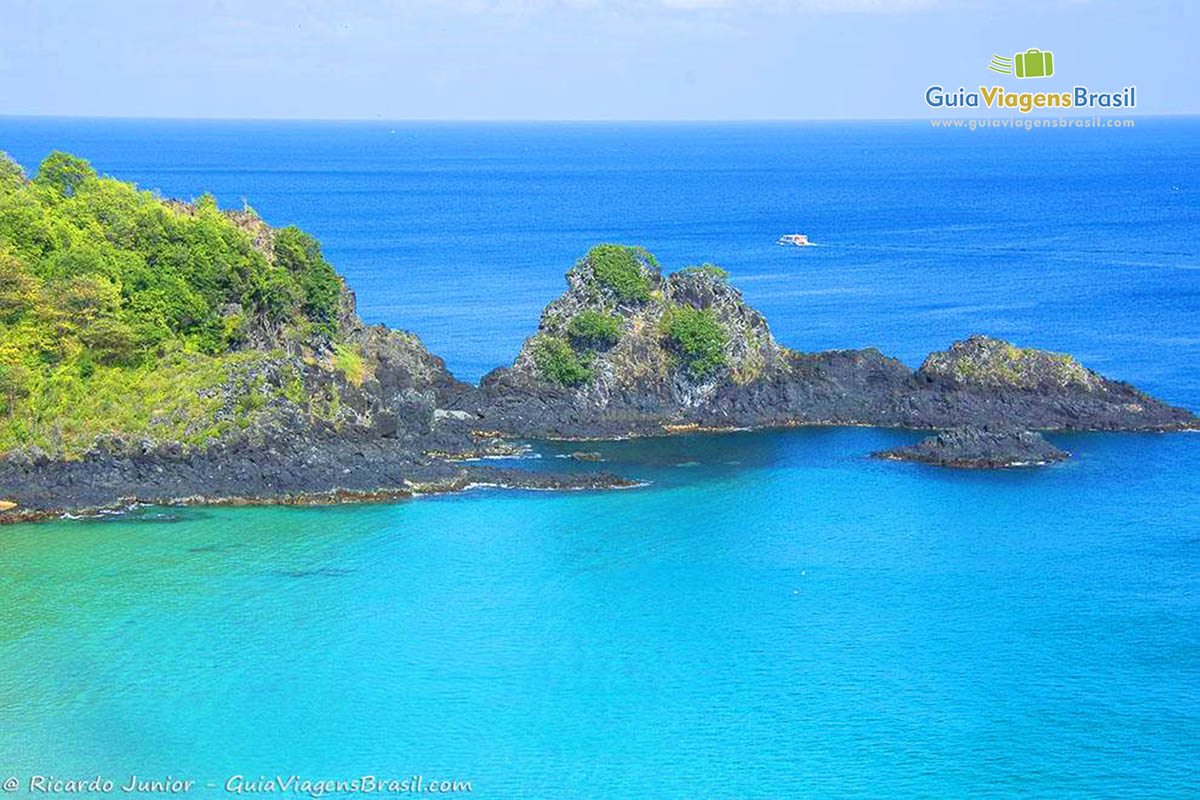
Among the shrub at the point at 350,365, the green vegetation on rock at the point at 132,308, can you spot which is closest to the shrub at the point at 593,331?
the shrub at the point at 350,365

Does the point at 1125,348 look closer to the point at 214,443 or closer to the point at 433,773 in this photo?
the point at 214,443

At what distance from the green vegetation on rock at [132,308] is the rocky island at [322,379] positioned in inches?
3.5

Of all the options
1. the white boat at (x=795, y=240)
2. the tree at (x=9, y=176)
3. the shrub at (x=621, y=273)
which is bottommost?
the shrub at (x=621, y=273)

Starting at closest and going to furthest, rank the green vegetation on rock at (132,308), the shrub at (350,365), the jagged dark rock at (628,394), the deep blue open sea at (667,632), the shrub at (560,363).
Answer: the deep blue open sea at (667,632)
the green vegetation on rock at (132,308)
the jagged dark rock at (628,394)
the shrub at (350,365)
the shrub at (560,363)

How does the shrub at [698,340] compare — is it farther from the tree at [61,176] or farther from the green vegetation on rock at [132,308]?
the tree at [61,176]

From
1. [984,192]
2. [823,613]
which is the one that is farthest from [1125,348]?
[984,192]

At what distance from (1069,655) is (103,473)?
109ft

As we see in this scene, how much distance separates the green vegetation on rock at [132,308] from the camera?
Result: 53.8 m

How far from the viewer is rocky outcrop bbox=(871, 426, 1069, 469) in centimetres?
5909

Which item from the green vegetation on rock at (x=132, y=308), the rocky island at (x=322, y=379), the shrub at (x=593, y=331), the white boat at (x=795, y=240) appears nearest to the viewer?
the rocky island at (x=322, y=379)

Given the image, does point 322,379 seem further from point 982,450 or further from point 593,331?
point 982,450

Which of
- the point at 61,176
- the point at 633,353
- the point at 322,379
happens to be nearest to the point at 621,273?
the point at 633,353

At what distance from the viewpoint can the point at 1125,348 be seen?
80.1 m

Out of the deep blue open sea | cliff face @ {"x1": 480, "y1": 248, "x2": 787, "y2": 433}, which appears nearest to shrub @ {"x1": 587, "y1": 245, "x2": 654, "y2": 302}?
cliff face @ {"x1": 480, "y1": 248, "x2": 787, "y2": 433}
